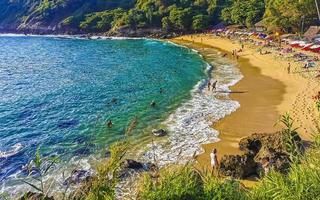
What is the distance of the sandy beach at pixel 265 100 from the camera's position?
1383 inches

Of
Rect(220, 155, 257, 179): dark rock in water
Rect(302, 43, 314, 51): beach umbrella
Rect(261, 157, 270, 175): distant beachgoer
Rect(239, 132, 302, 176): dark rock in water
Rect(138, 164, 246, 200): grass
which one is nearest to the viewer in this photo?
A: Rect(138, 164, 246, 200): grass

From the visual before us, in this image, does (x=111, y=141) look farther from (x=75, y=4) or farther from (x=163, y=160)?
(x=75, y=4)

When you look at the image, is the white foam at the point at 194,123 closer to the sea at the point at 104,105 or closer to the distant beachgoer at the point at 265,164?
the sea at the point at 104,105

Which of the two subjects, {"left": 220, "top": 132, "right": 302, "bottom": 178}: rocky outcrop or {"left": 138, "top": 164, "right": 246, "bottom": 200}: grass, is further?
{"left": 220, "top": 132, "right": 302, "bottom": 178}: rocky outcrop

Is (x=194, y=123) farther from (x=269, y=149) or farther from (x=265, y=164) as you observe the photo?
(x=265, y=164)

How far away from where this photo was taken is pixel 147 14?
133 meters

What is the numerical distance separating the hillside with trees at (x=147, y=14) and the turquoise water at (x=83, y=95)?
23.4m

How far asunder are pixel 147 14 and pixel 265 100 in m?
93.1

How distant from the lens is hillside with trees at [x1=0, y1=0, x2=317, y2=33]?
294ft

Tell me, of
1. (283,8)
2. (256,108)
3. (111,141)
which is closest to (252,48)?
(283,8)

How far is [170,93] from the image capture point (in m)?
52.6

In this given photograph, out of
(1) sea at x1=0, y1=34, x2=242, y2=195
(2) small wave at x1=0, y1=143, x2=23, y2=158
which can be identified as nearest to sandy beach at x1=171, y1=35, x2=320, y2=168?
(1) sea at x1=0, y1=34, x2=242, y2=195

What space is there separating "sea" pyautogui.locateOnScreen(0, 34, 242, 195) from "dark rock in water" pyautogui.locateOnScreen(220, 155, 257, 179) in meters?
4.15

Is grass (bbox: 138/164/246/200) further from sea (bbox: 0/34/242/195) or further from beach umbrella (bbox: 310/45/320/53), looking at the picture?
beach umbrella (bbox: 310/45/320/53)
